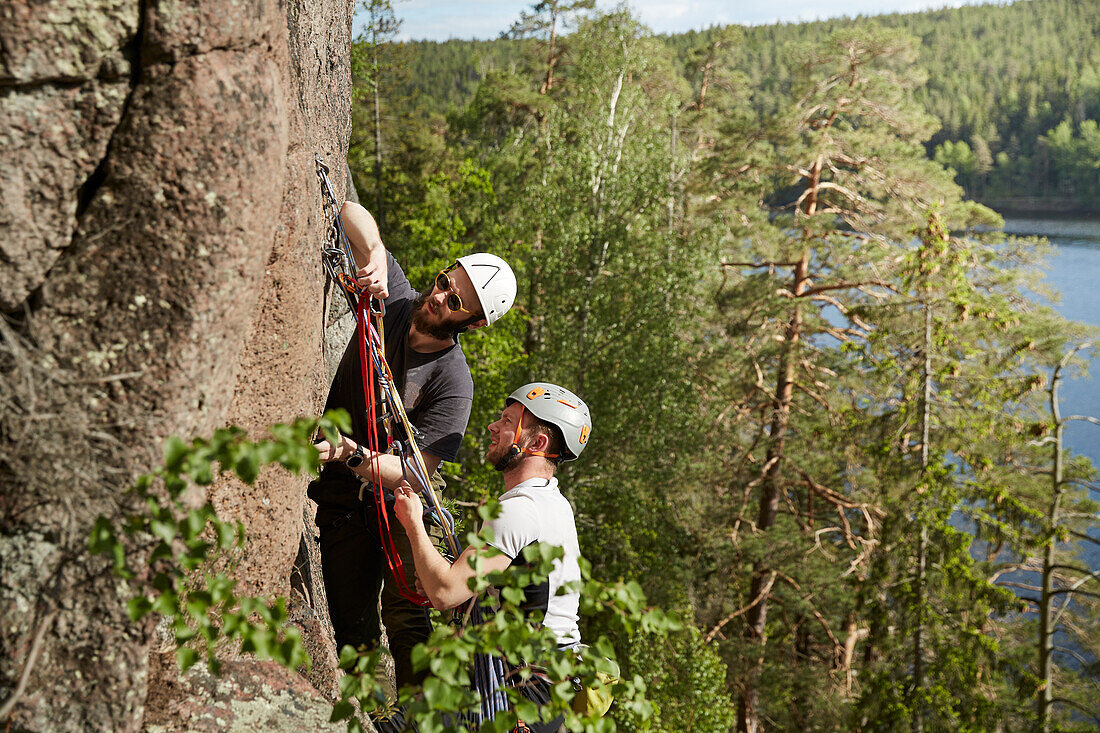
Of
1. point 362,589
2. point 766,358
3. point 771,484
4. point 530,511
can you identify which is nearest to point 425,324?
point 530,511

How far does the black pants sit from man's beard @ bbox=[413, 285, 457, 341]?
92 centimetres

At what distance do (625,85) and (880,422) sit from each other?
10773 millimetres

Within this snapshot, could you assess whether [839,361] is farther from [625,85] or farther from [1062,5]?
[1062,5]

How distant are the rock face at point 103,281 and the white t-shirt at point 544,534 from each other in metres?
1.02

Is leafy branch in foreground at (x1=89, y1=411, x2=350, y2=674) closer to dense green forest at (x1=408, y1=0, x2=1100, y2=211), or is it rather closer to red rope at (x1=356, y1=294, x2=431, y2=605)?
red rope at (x1=356, y1=294, x2=431, y2=605)

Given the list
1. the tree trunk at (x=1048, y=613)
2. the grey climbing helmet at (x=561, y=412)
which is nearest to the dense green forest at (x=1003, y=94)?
the tree trunk at (x=1048, y=613)

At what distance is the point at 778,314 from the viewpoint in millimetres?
15312

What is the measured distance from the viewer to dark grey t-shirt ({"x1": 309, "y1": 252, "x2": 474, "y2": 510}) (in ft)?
11.7

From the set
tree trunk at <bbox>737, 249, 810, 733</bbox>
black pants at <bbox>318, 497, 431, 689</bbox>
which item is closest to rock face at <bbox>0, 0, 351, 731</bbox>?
black pants at <bbox>318, 497, 431, 689</bbox>

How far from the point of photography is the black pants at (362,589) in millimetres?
3775

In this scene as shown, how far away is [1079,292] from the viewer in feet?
130

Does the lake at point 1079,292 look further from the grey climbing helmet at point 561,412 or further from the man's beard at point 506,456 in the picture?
the man's beard at point 506,456

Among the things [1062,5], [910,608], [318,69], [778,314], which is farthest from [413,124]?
[1062,5]

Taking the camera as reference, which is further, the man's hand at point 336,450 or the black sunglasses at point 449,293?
the black sunglasses at point 449,293
